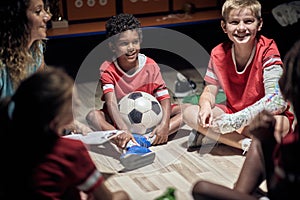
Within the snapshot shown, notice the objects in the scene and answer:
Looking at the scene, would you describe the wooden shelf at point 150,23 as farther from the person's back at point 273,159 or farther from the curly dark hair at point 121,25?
the person's back at point 273,159

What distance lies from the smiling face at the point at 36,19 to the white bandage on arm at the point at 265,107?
0.94 metres

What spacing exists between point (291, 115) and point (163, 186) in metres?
0.75

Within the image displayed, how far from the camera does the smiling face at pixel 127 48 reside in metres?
2.99

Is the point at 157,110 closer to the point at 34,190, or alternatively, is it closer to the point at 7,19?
the point at 7,19

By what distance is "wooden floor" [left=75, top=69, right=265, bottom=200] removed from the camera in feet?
8.30

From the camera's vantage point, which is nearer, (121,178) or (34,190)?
(34,190)

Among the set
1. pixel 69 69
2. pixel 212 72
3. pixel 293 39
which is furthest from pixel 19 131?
pixel 293 39

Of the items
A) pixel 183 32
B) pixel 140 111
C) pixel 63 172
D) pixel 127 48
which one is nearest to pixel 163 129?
pixel 140 111

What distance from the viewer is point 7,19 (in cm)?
238

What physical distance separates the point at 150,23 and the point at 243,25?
50.7 inches

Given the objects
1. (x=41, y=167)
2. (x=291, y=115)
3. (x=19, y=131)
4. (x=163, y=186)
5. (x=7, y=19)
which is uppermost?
(x=7, y=19)

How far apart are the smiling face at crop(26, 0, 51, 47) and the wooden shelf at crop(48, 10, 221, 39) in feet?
3.97

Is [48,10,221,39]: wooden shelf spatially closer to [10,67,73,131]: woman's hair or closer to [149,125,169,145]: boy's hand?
[149,125,169,145]: boy's hand

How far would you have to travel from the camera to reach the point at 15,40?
2436mm
